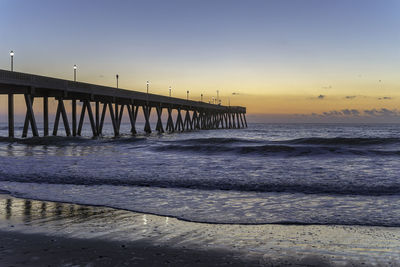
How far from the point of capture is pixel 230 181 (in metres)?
10.2

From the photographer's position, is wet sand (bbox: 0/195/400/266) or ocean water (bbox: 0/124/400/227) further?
ocean water (bbox: 0/124/400/227)

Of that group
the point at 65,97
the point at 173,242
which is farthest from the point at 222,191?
the point at 65,97

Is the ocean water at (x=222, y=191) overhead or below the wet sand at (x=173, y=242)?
below

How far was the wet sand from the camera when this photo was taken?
3799 millimetres

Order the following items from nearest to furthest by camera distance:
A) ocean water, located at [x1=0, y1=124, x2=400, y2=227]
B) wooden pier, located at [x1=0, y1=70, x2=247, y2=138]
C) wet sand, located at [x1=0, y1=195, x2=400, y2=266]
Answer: wet sand, located at [x1=0, y1=195, x2=400, y2=266]
ocean water, located at [x1=0, y1=124, x2=400, y2=227]
wooden pier, located at [x1=0, y1=70, x2=247, y2=138]

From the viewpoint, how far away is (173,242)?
176 inches

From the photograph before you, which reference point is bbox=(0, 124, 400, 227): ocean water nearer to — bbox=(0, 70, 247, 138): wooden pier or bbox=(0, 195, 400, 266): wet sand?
bbox=(0, 195, 400, 266): wet sand

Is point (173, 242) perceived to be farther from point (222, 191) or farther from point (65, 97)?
point (65, 97)

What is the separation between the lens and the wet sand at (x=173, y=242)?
380 centimetres

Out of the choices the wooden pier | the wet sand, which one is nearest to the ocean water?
the wet sand

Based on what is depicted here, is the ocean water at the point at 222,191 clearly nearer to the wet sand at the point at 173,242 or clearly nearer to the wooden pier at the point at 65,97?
the wet sand at the point at 173,242

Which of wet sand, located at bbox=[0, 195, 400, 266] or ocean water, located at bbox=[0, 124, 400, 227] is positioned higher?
wet sand, located at bbox=[0, 195, 400, 266]

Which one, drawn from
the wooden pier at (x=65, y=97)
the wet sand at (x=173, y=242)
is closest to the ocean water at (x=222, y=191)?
the wet sand at (x=173, y=242)

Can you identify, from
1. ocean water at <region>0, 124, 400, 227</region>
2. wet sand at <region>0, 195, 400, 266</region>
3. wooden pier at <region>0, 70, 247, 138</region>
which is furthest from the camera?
wooden pier at <region>0, 70, 247, 138</region>
